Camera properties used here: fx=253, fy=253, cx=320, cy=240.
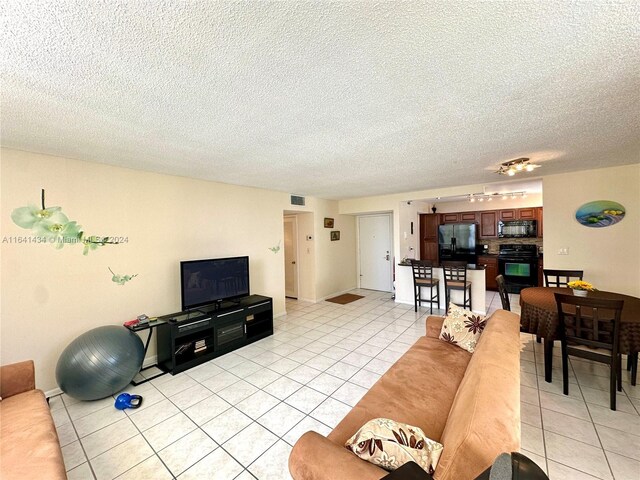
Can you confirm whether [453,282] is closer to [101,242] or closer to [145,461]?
[145,461]

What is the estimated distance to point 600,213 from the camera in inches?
141

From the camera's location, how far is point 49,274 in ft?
8.33

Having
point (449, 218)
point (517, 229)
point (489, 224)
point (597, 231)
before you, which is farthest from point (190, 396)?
point (517, 229)

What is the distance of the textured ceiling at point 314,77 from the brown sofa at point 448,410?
1631mm

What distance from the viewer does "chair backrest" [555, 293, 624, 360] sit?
2072 mm

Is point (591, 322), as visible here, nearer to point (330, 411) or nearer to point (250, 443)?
point (330, 411)

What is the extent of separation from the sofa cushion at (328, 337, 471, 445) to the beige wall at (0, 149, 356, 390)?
2.88m

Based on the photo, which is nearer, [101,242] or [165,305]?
[101,242]

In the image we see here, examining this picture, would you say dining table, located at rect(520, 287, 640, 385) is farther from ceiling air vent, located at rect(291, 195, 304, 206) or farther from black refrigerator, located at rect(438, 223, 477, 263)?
ceiling air vent, located at rect(291, 195, 304, 206)

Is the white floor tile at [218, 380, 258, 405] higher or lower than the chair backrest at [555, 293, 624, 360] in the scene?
lower

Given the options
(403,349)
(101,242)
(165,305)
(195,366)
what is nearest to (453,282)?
(403,349)

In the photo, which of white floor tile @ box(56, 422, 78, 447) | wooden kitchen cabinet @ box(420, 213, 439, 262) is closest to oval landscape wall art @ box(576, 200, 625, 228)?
wooden kitchen cabinet @ box(420, 213, 439, 262)

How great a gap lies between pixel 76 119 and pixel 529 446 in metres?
4.02

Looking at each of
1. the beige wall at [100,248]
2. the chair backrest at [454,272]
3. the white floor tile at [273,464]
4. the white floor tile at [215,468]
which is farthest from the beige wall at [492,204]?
the white floor tile at [215,468]
